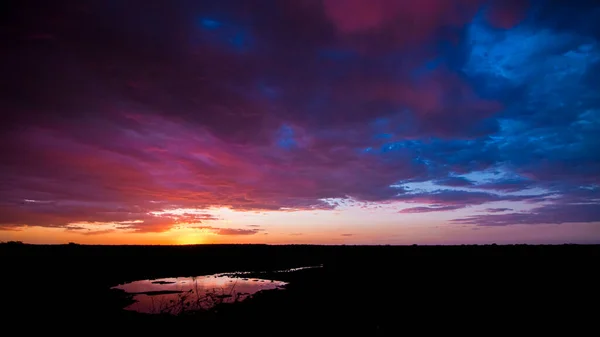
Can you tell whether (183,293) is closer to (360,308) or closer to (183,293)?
(183,293)

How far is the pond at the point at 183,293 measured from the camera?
22.7 m

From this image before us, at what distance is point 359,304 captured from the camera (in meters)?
21.7

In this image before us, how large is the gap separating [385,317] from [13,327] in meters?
21.1

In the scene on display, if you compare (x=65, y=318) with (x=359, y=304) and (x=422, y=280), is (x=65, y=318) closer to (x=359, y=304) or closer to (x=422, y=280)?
(x=359, y=304)

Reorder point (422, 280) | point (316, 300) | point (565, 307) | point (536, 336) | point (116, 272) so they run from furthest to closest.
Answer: point (116, 272) < point (422, 280) < point (316, 300) < point (565, 307) < point (536, 336)

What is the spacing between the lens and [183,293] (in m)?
28.4

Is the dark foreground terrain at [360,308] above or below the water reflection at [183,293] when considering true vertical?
above

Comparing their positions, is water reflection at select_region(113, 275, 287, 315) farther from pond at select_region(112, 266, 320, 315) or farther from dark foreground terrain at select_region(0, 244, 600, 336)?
dark foreground terrain at select_region(0, 244, 600, 336)

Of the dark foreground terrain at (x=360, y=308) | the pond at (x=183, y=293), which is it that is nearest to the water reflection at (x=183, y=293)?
the pond at (x=183, y=293)

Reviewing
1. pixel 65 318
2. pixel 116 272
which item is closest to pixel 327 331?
pixel 65 318

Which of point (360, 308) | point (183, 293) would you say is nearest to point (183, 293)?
point (183, 293)

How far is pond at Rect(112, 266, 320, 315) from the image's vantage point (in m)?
22.7

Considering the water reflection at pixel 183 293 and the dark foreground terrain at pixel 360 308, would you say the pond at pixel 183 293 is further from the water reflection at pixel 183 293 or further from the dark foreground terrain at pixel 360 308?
the dark foreground terrain at pixel 360 308

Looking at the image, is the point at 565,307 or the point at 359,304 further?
the point at 359,304
